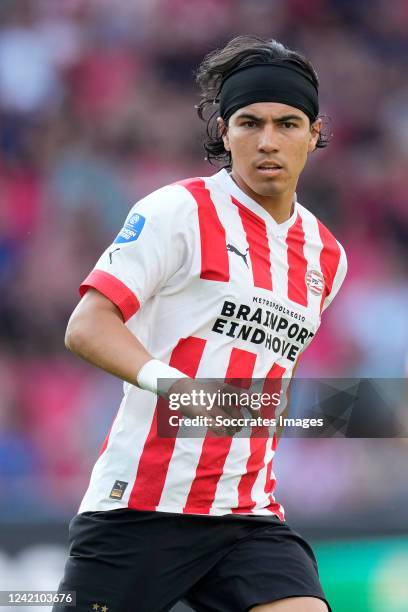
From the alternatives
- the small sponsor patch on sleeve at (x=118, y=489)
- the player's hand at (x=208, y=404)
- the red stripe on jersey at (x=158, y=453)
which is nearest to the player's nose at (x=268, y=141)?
the red stripe on jersey at (x=158, y=453)

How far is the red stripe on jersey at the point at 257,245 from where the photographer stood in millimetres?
3303

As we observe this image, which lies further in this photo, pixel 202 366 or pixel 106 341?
pixel 202 366

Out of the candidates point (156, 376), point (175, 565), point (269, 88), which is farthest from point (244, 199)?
point (175, 565)

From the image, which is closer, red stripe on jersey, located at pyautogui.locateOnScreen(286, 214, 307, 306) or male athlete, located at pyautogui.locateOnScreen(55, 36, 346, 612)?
male athlete, located at pyautogui.locateOnScreen(55, 36, 346, 612)

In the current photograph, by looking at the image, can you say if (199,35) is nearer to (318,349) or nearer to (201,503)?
(318,349)

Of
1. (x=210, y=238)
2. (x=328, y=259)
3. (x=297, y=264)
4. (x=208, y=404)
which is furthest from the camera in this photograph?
(x=328, y=259)

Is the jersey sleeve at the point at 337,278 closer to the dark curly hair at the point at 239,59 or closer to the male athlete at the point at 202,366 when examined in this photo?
the male athlete at the point at 202,366

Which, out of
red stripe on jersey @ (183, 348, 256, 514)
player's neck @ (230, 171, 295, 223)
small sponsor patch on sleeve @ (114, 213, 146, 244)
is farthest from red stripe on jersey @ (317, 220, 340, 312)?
small sponsor patch on sleeve @ (114, 213, 146, 244)

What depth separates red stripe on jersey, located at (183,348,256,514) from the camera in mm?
3166

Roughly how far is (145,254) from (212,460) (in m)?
0.63

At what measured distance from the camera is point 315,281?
3529 millimetres

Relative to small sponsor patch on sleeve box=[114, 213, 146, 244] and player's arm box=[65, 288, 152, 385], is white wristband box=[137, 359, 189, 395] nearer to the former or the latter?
player's arm box=[65, 288, 152, 385]

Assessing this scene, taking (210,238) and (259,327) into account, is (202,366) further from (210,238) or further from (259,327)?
(210,238)

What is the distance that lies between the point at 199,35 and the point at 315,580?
5449 mm
